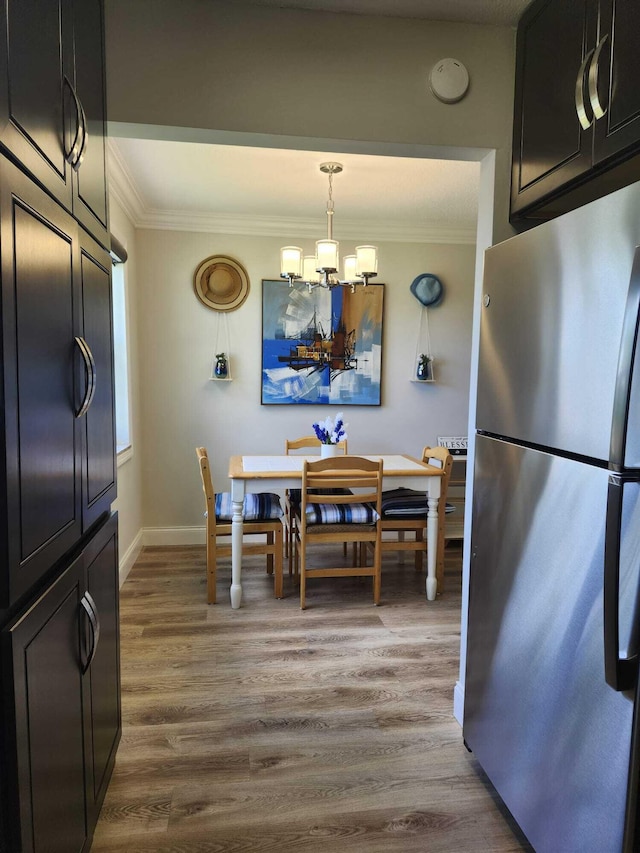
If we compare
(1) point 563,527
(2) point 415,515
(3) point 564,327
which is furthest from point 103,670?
(2) point 415,515

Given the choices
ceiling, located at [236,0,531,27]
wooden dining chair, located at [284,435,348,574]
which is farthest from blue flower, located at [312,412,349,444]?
ceiling, located at [236,0,531,27]

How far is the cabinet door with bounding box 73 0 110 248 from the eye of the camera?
126 cm

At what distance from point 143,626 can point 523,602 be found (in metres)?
2.14

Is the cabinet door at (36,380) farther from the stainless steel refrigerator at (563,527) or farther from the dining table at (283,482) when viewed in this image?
the dining table at (283,482)

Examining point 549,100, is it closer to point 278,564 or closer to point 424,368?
point 278,564

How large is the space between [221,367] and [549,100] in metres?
2.93

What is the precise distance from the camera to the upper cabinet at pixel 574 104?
4.10 feet

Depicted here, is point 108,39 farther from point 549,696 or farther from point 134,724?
point 134,724

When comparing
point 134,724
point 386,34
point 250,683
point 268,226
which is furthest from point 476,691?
point 268,226

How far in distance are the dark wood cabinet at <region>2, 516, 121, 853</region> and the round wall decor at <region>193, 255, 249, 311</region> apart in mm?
2770

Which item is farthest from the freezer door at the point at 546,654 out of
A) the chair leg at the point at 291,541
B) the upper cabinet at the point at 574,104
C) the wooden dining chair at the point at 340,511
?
the chair leg at the point at 291,541

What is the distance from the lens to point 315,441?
4.07 m

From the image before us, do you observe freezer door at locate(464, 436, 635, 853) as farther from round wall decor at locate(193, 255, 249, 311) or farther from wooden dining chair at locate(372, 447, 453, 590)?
round wall decor at locate(193, 255, 249, 311)

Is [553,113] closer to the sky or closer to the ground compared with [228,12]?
closer to the ground
